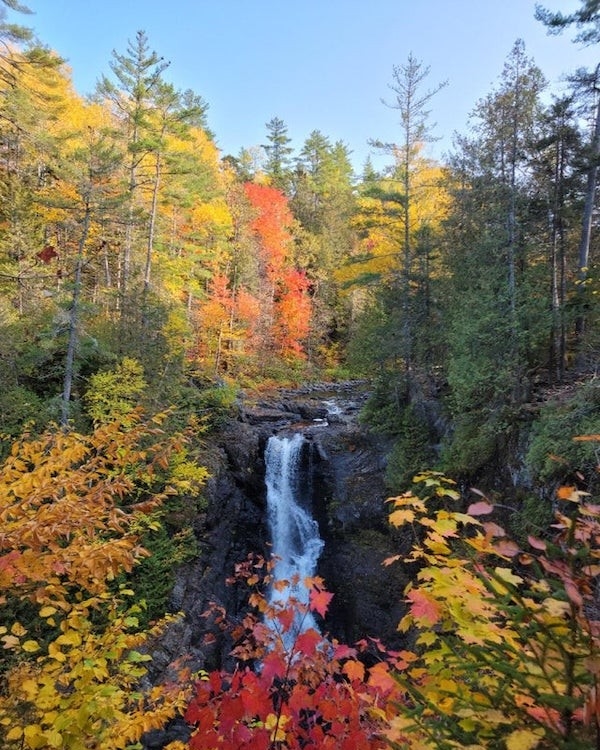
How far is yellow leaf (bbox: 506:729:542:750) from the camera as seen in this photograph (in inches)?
43.4

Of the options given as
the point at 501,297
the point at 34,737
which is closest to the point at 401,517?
the point at 34,737

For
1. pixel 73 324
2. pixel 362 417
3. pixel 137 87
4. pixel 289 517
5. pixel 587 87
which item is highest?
pixel 137 87

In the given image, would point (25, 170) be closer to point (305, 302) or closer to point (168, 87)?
point (168, 87)

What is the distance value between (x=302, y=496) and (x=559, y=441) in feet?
34.1

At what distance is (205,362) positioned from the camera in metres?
21.5

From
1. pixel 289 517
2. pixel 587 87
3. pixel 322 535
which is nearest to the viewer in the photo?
pixel 587 87

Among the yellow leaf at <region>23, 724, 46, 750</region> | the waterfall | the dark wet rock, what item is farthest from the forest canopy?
the waterfall

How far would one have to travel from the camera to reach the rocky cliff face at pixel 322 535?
1079cm

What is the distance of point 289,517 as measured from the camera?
597 inches

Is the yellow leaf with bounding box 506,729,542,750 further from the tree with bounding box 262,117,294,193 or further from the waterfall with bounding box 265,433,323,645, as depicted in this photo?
the tree with bounding box 262,117,294,193

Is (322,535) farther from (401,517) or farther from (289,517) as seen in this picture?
(401,517)

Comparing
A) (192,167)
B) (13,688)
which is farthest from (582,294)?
(192,167)

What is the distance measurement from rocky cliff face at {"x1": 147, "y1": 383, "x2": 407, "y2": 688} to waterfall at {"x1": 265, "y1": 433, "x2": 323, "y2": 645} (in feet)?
1.13

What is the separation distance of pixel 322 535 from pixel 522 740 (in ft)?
46.6
